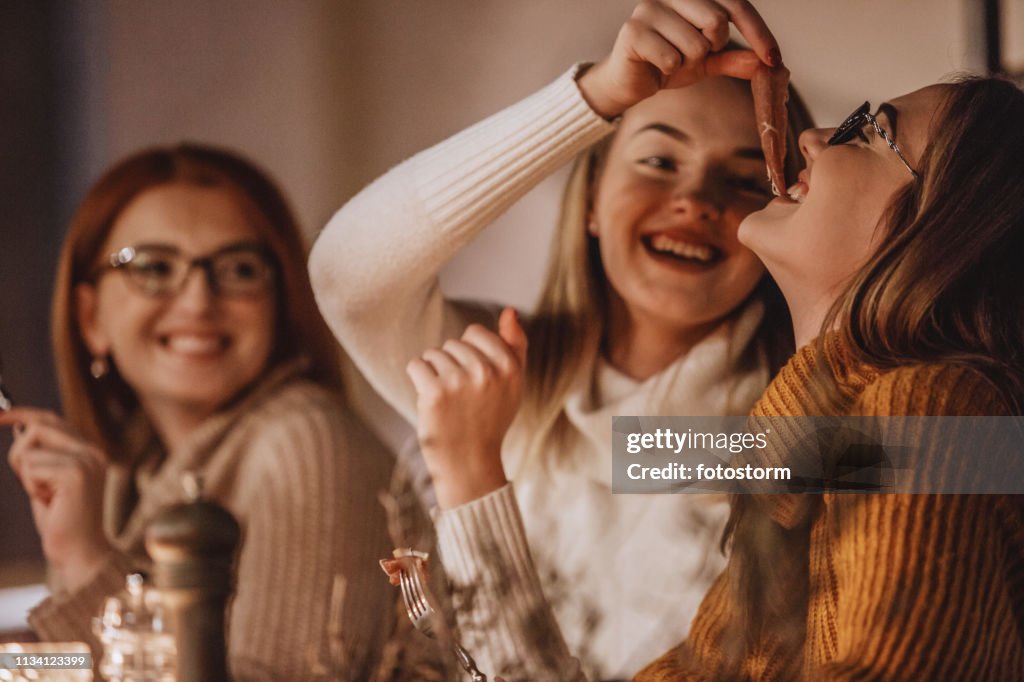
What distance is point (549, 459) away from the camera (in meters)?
1.26

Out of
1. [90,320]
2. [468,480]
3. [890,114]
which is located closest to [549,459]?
[468,480]

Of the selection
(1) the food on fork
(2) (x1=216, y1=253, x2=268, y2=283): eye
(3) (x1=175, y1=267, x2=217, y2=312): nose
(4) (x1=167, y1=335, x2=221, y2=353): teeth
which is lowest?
(1) the food on fork

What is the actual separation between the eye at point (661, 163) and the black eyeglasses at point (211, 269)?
0.51 meters

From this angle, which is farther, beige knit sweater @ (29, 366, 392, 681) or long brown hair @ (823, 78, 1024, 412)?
beige knit sweater @ (29, 366, 392, 681)

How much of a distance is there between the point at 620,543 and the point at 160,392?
2.15ft

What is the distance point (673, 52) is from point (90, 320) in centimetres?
86

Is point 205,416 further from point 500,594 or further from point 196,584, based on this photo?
point 500,594

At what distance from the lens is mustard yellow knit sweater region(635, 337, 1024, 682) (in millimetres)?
990

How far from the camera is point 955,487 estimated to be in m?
1.04

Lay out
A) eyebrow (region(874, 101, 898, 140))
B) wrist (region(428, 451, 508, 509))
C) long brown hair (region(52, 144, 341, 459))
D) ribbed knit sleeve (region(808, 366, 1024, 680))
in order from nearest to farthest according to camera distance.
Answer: ribbed knit sleeve (region(808, 366, 1024, 680)), eyebrow (region(874, 101, 898, 140)), wrist (region(428, 451, 508, 509)), long brown hair (region(52, 144, 341, 459))

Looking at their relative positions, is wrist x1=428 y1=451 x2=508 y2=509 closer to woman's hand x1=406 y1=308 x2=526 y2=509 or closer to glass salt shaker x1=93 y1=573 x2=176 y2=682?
woman's hand x1=406 y1=308 x2=526 y2=509

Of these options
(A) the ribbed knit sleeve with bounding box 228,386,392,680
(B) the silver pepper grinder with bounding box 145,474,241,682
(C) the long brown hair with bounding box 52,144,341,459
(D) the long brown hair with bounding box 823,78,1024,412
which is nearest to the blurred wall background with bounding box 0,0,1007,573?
(C) the long brown hair with bounding box 52,144,341,459

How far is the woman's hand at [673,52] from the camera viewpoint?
118cm

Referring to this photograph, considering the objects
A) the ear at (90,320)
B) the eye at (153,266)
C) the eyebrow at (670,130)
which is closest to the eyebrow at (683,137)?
the eyebrow at (670,130)
